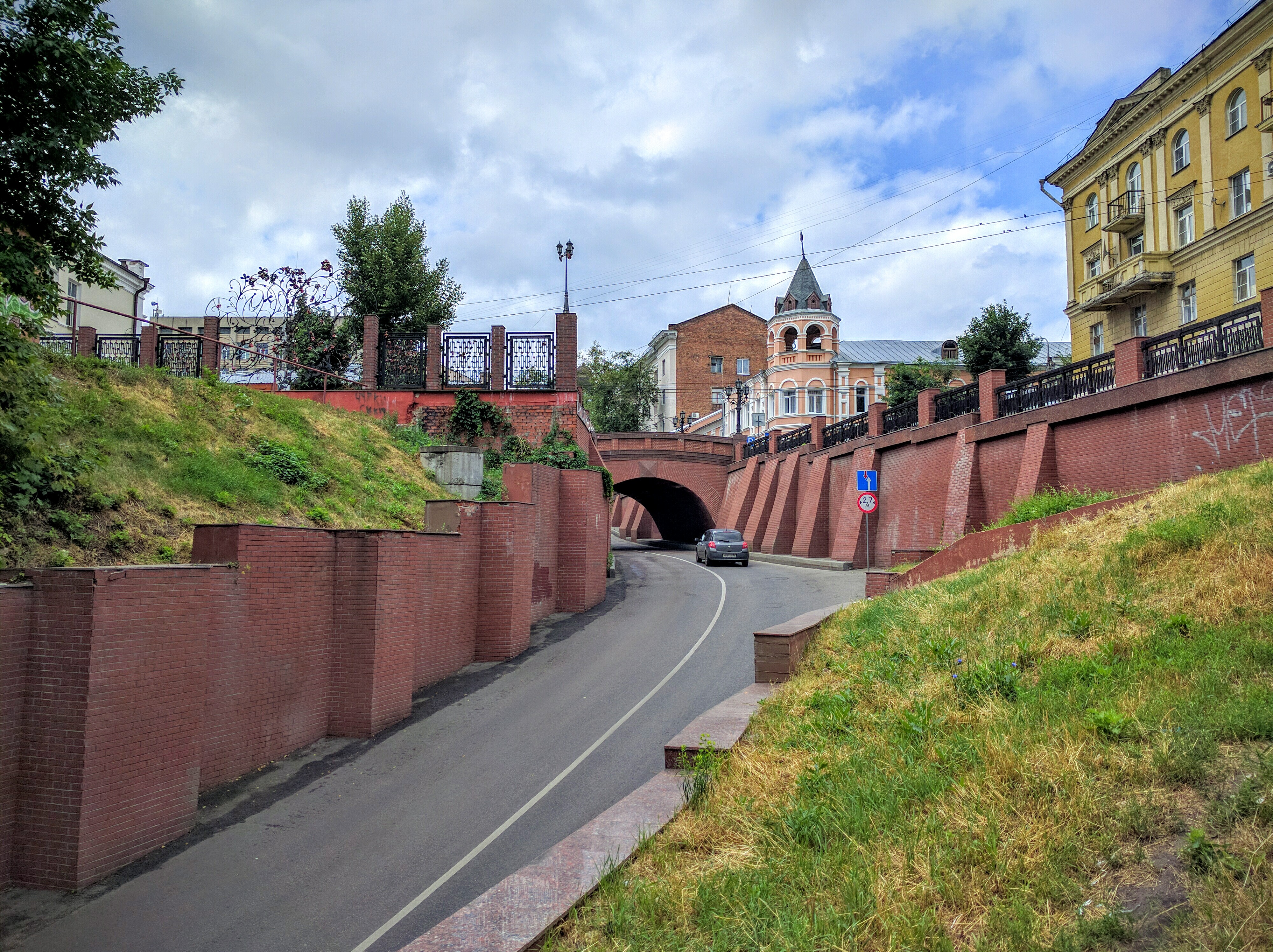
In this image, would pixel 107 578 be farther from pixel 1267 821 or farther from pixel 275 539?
pixel 1267 821

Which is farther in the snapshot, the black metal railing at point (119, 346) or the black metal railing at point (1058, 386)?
the black metal railing at point (119, 346)

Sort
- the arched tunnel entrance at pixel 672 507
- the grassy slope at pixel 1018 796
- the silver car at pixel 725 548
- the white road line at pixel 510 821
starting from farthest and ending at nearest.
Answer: the arched tunnel entrance at pixel 672 507 < the silver car at pixel 725 548 < the white road line at pixel 510 821 < the grassy slope at pixel 1018 796

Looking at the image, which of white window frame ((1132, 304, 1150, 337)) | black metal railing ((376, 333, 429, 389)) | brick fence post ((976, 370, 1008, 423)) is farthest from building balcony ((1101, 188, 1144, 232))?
black metal railing ((376, 333, 429, 389))

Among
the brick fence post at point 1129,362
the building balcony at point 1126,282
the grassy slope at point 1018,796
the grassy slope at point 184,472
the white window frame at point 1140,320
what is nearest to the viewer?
the grassy slope at point 1018,796

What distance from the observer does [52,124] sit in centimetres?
746

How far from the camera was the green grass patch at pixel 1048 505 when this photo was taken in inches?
562

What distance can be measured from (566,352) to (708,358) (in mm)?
56412

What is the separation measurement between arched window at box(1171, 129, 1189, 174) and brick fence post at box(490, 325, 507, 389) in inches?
1069

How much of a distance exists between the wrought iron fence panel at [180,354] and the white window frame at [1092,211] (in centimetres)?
3578

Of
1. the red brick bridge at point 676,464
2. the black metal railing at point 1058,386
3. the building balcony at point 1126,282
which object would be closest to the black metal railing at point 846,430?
the black metal railing at point 1058,386

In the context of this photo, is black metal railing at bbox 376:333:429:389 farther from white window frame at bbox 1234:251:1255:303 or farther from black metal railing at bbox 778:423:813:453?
white window frame at bbox 1234:251:1255:303

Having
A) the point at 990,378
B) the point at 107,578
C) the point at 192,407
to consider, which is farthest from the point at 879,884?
the point at 990,378

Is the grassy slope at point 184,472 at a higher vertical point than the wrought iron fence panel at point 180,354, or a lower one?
lower

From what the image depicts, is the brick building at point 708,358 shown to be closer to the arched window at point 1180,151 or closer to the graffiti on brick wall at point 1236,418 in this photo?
the arched window at point 1180,151
